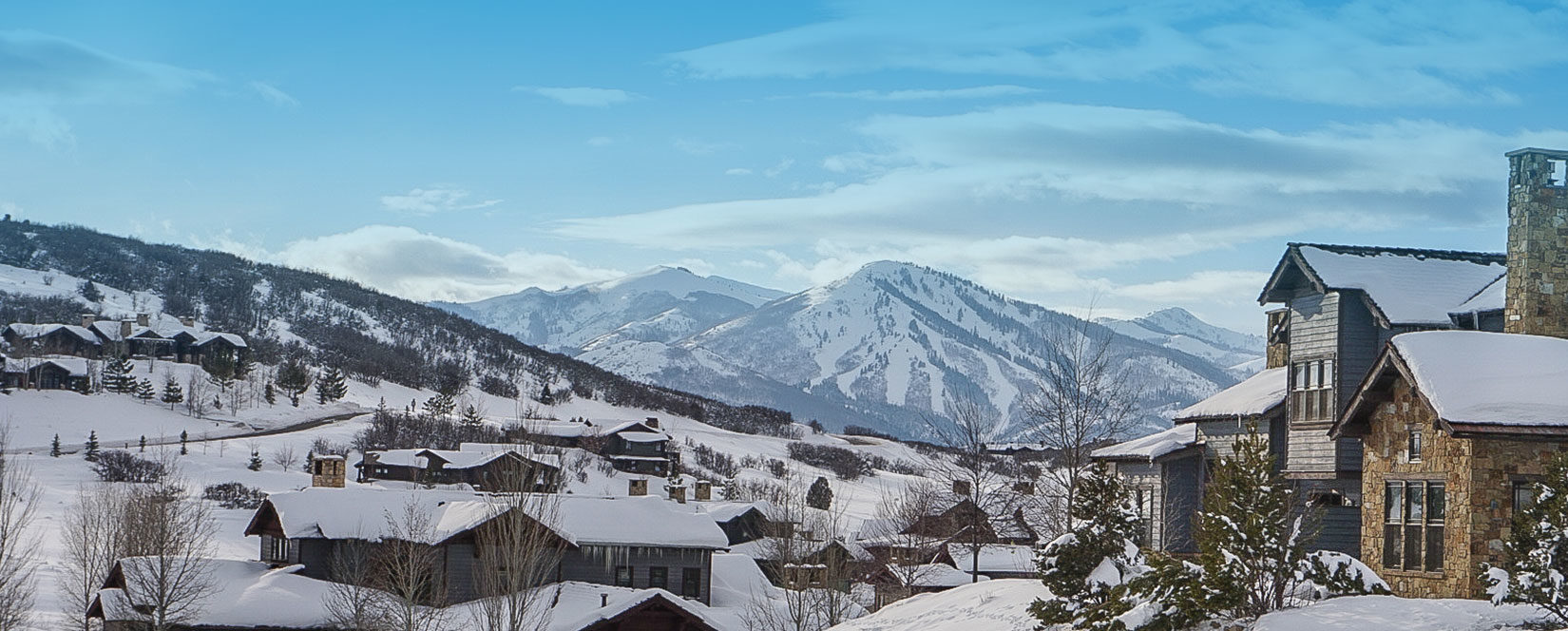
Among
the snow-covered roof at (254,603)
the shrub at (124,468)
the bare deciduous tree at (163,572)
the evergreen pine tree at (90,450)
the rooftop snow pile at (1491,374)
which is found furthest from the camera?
the evergreen pine tree at (90,450)

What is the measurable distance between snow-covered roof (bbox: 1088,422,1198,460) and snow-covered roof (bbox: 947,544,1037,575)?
55.8ft

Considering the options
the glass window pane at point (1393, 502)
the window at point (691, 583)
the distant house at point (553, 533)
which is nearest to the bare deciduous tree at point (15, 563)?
the distant house at point (553, 533)

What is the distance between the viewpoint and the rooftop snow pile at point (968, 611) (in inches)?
956

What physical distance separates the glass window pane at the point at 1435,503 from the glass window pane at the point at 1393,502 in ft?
2.70

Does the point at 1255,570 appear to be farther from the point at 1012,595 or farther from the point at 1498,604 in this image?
the point at 1012,595

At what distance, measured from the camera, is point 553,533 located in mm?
45719

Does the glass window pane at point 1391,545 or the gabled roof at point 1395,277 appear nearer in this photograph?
the glass window pane at point 1391,545

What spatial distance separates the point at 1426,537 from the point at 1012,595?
733 centimetres

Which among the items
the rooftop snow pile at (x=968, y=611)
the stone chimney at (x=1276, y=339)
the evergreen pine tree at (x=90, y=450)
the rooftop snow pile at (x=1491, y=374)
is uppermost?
the stone chimney at (x=1276, y=339)

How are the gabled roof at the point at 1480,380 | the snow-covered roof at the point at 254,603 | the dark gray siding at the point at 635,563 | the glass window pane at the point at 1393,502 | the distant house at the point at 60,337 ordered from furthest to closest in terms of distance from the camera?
the distant house at the point at 60,337
the dark gray siding at the point at 635,563
the snow-covered roof at the point at 254,603
the glass window pane at the point at 1393,502
the gabled roof at the point at 1480,380

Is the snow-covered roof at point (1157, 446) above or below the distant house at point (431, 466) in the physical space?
above

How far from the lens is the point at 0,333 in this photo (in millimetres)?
140125

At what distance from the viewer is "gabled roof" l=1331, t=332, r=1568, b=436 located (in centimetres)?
2377

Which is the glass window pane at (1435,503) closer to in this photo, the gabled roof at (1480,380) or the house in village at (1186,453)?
the gabled roof at (1480,380)
